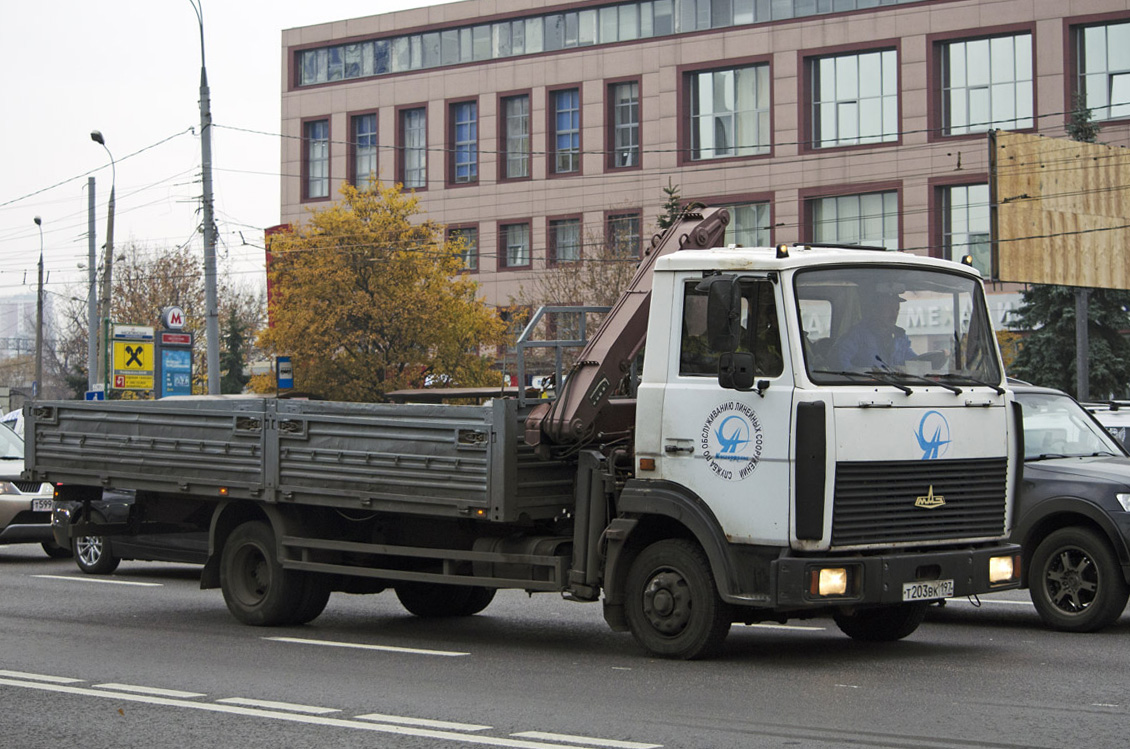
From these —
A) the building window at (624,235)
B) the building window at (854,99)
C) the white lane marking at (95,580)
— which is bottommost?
the white lane marking at (95,580)

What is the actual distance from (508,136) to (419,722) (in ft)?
191

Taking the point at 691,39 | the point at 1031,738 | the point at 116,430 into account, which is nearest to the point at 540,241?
the point at 691,39

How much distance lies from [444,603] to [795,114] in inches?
1809

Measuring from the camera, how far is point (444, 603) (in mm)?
13023

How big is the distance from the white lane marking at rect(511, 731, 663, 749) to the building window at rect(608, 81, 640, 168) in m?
54.1

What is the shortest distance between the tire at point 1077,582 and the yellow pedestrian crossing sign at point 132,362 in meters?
27.6

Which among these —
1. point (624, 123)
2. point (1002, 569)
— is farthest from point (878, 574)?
point (624, 123)

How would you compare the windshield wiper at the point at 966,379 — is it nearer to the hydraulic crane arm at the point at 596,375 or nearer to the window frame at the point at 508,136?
the hydraulic crane arm at the point at 596,375

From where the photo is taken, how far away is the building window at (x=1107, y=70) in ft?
168

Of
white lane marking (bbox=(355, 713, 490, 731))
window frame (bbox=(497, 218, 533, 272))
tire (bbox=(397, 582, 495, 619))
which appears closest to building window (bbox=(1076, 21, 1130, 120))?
window frame (bbox=(497, 218, 533, 272))

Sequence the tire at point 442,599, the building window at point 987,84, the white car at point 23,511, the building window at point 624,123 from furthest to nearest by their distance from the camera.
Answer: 1. the building window at point 624,123
2. the building window at point 987,84
3. the white car at point 23,511
4. the tire at point 442,599

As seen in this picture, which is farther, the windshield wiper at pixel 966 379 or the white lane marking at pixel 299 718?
the windshield wiper at pixel 966 379

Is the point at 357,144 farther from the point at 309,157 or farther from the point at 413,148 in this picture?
the point at 413,148

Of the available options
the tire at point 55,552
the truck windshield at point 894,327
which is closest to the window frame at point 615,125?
the tire at point 55,552
